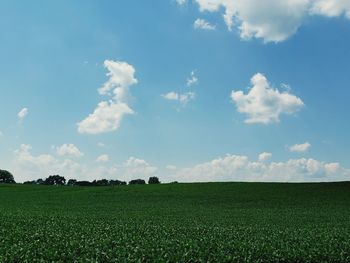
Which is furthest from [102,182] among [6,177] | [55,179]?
[6,177]

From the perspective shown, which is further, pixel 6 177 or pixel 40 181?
pixel 40 181

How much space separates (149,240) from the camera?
74.1ft

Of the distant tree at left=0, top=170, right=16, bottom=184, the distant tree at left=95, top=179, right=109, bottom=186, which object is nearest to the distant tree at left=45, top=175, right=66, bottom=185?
the distant tree at left=0, top=170, right=16, bottom=184

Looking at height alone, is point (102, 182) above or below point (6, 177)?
below

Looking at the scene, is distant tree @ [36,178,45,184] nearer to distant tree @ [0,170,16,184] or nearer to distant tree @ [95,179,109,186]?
distant tree @ [0,170,16,184]

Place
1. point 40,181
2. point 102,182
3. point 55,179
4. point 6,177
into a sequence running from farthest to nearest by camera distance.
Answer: point 40,181
point 6,177
point 55,179
point 102,182

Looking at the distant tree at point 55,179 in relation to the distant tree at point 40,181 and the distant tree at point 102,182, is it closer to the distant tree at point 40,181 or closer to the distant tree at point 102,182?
the distant tree at point 40,181

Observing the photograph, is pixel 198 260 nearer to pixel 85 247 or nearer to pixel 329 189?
pixel 85 247

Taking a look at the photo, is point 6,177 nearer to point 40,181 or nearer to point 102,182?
point 40,181

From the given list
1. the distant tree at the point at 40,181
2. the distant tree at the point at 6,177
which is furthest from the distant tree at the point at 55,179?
Result: the distant tree at the point at 6,177

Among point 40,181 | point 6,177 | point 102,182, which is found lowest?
point 102,182

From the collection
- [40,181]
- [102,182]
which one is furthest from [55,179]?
[102,182]

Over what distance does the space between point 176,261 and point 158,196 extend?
178ft

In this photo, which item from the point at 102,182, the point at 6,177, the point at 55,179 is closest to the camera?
the point at 102,182
